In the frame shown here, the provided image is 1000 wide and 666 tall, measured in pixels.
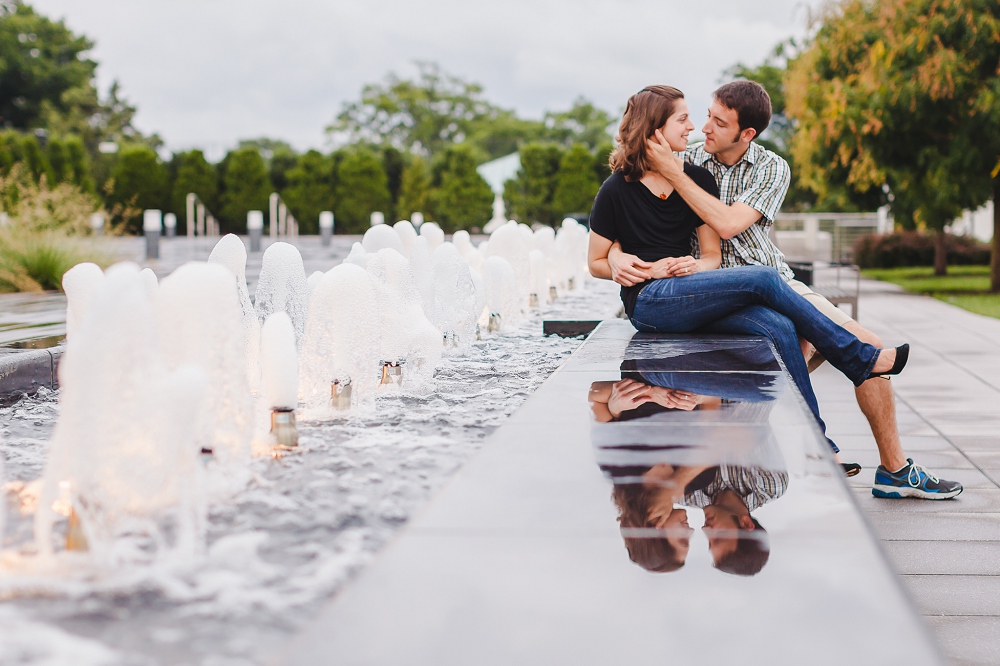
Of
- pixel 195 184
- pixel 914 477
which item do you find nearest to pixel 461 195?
pixel 195 184

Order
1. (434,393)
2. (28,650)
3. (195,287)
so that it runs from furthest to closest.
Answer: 1. (434,393)
2. (195,287)
3. (28,650)

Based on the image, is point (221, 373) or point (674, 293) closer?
point (221, 373)

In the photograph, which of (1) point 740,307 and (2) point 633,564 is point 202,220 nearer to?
(1) point 740,307

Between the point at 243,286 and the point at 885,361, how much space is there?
7.77 ft

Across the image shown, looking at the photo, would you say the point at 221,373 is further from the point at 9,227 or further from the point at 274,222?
the point at 274,222

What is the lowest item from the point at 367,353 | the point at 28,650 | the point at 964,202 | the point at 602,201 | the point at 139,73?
the point at 28,650

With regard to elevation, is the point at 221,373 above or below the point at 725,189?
below

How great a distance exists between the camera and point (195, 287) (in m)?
2.00

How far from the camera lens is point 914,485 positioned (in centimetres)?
350

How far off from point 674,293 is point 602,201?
50 centimetres

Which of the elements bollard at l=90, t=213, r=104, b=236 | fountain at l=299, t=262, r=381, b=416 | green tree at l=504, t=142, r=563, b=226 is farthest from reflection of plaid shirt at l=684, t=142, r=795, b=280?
green tree at l=504, t=142, r=563, b=226

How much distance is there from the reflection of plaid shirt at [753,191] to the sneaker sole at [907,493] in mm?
956

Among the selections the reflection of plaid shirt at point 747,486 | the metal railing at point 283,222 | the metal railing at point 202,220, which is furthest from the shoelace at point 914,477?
the metal railing at point 202,220

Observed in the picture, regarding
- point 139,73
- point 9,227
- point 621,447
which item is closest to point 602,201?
point 621,447
